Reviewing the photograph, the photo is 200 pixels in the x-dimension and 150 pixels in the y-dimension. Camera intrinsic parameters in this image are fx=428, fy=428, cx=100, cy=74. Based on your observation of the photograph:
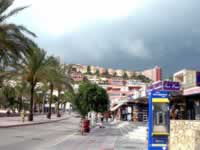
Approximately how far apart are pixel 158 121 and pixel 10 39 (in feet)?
64.0

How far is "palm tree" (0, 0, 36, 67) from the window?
18.8m

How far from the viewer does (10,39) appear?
3266cm

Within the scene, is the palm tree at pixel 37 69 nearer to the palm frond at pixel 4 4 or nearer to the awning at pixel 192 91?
the palm frond at pixel 4 4

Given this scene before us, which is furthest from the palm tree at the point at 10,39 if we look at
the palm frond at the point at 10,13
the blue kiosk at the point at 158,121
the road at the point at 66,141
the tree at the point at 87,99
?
the blue kiosk at the point at 158,121

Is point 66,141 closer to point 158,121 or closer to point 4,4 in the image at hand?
point 158,121

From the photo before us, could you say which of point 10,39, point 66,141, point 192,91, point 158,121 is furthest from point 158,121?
point 10,39

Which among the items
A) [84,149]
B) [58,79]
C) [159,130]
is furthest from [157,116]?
[58,79]

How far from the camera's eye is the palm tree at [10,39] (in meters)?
32.2

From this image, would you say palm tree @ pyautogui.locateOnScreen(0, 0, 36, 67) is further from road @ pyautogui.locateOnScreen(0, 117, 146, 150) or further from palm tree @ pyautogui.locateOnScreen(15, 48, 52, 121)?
palm tree @ pyautogui.locateOnScreen(15, 48, 52, 121)

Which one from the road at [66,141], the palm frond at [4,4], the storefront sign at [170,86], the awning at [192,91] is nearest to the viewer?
the road at [66,141]

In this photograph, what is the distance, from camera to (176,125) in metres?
14.3

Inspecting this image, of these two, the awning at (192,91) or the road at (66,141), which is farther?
the awning at (192,91)

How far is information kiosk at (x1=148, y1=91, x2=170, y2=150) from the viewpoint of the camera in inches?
623

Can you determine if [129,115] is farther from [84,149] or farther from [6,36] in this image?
[84,149]
